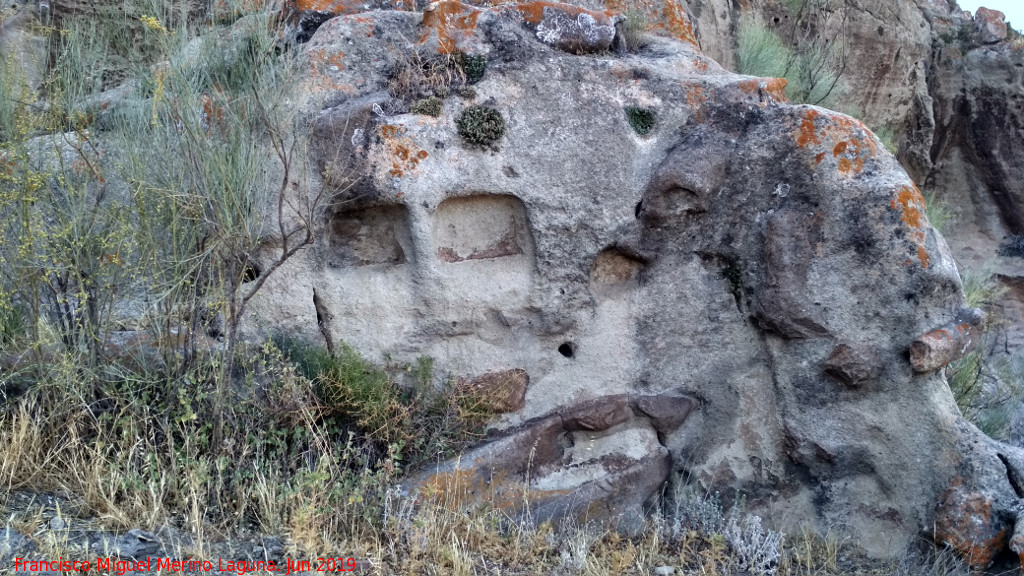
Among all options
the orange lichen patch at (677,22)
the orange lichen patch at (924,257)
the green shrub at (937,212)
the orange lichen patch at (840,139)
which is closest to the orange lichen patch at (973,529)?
the orange lichen patch at (924,257)

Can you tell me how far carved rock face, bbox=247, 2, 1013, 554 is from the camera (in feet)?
16.5

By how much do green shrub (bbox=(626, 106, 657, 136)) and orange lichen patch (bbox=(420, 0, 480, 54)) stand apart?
3.53ft

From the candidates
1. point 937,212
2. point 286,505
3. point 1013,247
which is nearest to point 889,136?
point 937,212

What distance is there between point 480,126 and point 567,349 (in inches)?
58.6

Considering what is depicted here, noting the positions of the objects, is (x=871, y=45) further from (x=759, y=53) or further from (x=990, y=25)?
(x=759, y=53)

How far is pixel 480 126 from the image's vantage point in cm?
518

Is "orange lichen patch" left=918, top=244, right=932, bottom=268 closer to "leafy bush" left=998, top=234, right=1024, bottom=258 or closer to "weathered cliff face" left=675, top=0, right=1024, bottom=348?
"weathered cliff face" left=675, top=0, right=1024, bottom=348

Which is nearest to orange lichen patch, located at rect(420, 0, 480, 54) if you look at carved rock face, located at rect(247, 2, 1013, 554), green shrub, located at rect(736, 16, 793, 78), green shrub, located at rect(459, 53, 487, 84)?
carved rock face, located at rect(247, 2, 1013, 554)

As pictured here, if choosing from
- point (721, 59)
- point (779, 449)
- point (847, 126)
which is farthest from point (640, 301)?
point (721, 59)

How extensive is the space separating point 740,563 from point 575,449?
45.3 inches

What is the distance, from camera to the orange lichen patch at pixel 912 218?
4.96 m

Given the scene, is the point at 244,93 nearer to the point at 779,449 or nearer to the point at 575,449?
the point at 575,449

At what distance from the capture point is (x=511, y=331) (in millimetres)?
5438

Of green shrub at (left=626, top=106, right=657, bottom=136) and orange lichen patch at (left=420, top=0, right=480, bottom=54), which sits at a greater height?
orange lichen patch at (left=420, top=0, right=480, bottom=54)
